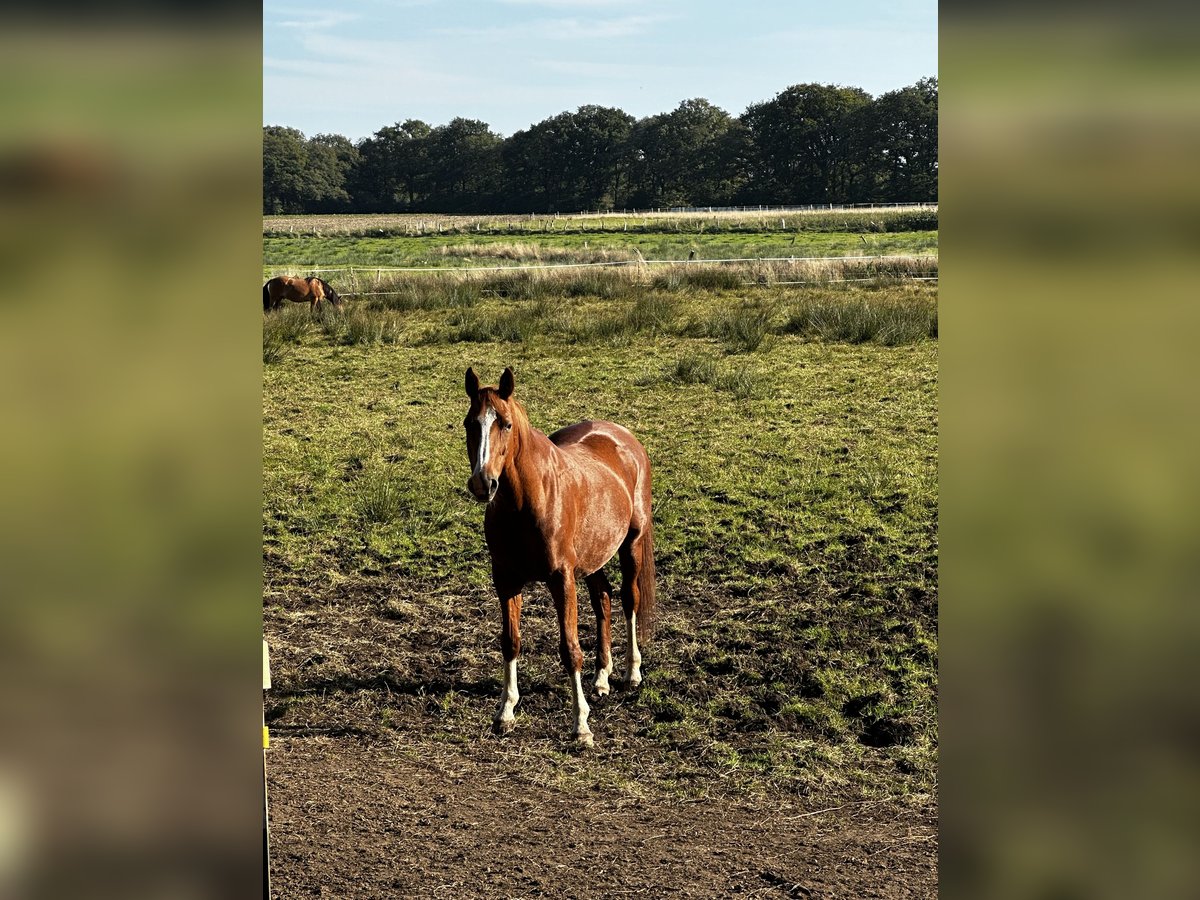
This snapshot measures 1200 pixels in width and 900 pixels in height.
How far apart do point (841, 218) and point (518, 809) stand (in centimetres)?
6003

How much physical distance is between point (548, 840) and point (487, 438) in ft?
5.41

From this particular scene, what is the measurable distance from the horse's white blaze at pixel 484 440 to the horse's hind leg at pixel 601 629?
5.01 ft

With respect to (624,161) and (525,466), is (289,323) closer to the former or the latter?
(525,466)

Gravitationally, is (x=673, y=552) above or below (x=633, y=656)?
above

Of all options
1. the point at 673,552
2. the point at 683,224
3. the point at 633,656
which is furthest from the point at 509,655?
the point at 683,224

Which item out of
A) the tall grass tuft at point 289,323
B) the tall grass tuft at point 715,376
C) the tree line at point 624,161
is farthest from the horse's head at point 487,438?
the tree line at point 624,161

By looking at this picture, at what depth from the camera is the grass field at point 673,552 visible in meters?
5.61

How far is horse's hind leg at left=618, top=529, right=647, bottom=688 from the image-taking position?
20.4 ft

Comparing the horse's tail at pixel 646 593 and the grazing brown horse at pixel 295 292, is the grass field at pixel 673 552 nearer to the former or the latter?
the horse's tail at pixel 646 593

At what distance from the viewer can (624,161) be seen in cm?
9256
